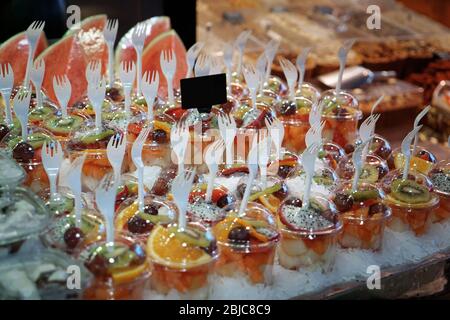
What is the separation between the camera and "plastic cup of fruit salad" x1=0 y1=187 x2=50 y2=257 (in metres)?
1.77

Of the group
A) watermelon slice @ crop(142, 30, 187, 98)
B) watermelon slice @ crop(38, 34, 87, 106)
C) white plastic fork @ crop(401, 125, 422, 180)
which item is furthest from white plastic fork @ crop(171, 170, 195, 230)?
watermelon slice @ crop(142, 30, 187, 98)

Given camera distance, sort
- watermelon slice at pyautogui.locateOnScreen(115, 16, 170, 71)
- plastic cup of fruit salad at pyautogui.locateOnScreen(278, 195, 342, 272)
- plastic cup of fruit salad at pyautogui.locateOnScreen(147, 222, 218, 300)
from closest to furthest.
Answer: plastic cup of fruit salad at pyautogui.locateOnScreen(147, 222, 218, 300) < plastic cup of fruit salad at pyautogui.locateOnScreen(278, 195, 342, 272) < watermelon slice at pyautogui.locateOnScreen(115, 16, 170, 71)

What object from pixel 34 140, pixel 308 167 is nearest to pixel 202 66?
pixel 34 140

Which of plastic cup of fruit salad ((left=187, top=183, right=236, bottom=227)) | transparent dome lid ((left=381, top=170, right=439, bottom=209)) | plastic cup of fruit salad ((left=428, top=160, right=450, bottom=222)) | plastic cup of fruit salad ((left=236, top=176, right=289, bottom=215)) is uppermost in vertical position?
plastic cup of fruit salad ((left=187, top=183, right=236, bottom=227))

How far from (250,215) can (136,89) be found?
134cm

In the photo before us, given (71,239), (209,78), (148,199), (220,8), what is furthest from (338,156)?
(220,8)

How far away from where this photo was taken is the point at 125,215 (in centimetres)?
201

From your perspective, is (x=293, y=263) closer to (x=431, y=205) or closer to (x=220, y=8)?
(x=431, y=205)

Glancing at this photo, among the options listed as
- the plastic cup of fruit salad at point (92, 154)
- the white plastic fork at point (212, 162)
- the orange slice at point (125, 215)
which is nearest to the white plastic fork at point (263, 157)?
the white plastic fork at point (212, 162)

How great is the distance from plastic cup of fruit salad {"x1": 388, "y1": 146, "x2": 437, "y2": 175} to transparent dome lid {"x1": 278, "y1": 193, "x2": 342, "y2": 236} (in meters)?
0.62

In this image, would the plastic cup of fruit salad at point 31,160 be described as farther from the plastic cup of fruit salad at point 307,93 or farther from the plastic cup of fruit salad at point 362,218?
the plastic cup of fruit salad at point 307,93

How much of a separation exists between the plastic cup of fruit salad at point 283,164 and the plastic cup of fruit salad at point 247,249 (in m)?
0.51

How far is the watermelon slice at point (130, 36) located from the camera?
361cm

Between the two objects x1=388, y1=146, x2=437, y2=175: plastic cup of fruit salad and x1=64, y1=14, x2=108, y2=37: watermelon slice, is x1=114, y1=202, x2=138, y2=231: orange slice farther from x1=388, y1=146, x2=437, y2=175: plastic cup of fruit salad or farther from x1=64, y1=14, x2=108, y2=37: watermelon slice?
x1=64, y1=14, x2=108, y2=37: watermelon slice
